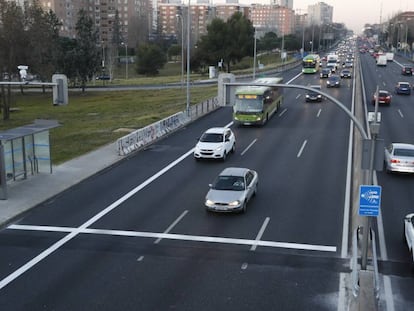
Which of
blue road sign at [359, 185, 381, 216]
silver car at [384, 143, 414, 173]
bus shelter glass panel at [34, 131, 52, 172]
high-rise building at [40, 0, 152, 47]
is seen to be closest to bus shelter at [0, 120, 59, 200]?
bus shelter glass panel at [34, 131, 52, 172]

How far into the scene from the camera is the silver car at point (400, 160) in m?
23.8

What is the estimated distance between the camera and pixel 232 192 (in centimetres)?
1934

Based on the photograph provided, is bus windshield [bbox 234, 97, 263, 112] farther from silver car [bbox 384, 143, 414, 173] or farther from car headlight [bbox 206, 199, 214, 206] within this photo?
car headlight [bbox 206, 199, 214, 206]

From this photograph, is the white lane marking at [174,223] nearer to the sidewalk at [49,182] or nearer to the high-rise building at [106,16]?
the sidewalk at [49,182]

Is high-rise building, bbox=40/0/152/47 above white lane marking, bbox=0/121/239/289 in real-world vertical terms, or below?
above

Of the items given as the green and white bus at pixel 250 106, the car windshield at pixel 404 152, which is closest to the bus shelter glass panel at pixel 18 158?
the car windshield at pixel 404 152

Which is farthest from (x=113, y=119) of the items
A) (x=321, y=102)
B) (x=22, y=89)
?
(x=22, y=89)

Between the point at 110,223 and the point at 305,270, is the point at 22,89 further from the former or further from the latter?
the point at 305,270

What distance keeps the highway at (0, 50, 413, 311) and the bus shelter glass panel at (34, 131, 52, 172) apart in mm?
2556

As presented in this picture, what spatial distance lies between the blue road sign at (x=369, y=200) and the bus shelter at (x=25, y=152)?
46.4 ft

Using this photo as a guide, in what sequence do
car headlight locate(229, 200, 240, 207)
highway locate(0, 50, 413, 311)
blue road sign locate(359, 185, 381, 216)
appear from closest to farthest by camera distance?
1. highway locate(0, 50, 413, 311)
2. blue road sign locate(359, 185, 381, 216)
3. car headlight locate(229, 200, 240, 207)

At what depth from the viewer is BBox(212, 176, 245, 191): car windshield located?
19645 millimetres

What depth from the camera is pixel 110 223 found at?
60.4 ft

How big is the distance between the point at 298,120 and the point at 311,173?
17.3 metres
